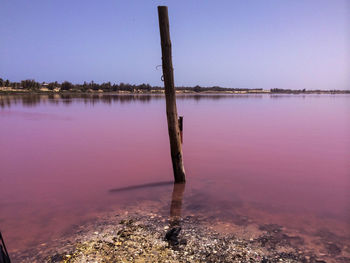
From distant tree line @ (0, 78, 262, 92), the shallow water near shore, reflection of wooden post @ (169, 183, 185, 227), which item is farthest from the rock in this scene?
distant tree line @ (0, 78, 262, 92)

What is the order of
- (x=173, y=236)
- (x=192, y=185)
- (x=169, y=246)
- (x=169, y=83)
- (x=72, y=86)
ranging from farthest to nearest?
(x=72, y=86), (x=192, y=185), (x=169, y=83), (x=173, y=236), (x=169, y=246)

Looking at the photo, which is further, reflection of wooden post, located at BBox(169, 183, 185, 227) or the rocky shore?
reflection of wooden post, located at BBox(169, 183, 185, 227)

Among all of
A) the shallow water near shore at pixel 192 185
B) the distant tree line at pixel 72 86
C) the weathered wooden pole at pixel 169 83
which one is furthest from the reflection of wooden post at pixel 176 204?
the distant tree line at pixel 72 86

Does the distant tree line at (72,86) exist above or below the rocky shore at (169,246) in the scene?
above

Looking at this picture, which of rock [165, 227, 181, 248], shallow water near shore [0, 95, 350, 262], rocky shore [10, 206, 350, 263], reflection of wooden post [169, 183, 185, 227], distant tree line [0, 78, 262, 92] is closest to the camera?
rocky shore [10, 206, 350, 263]

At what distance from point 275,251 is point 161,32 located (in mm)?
4477

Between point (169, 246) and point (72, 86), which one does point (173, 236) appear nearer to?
point (169, 246)

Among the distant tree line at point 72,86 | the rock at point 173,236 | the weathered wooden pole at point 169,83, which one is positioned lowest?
the rock at point 173,236

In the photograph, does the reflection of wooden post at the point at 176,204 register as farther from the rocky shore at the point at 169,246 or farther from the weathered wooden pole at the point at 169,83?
the weathered wooden pole at the point at 169,83

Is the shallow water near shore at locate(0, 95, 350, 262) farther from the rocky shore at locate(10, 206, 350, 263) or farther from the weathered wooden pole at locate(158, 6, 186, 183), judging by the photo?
the weathered wooden pole at locate(158, 6, 186, 183)

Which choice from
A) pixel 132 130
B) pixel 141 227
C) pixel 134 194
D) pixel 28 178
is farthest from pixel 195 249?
pixel 132 130

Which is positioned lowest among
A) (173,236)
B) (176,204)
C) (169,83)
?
(176,204)

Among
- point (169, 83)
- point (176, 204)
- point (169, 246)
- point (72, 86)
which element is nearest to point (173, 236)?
point (169, 246)

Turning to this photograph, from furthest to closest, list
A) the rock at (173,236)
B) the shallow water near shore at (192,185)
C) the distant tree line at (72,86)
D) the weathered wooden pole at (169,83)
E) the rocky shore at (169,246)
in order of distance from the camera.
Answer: the distant tree line at (72,86) < the weathered wooden pole at (169,83) < the shallow water near shore at (192,185) < the rock at (173,236) < the rocky shore at (169,246)
